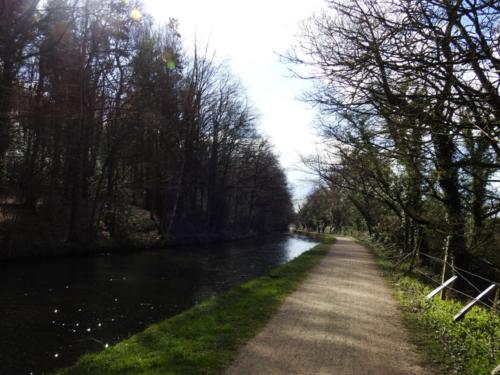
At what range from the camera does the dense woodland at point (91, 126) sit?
56.1ft

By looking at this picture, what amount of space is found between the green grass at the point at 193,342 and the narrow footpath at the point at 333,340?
0.95ft

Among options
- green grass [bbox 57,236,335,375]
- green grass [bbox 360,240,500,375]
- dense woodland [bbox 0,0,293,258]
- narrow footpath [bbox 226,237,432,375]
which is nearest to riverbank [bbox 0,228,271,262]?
dense woodland [bbox 0,0,293,258]

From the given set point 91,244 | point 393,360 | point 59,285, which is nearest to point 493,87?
point 393,360

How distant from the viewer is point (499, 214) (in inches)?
491

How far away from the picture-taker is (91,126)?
25.0 metres

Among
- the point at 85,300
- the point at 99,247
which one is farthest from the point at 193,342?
the point at 99,247

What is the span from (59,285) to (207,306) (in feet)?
19.6

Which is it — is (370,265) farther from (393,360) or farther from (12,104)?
(12,104)

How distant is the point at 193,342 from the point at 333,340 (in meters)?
2.31

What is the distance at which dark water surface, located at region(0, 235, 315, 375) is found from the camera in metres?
8.12

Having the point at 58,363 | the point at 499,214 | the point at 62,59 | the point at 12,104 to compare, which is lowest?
the point at 58,363

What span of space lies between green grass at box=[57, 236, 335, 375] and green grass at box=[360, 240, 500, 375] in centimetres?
291

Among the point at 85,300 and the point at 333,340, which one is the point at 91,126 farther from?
the point at 333,340

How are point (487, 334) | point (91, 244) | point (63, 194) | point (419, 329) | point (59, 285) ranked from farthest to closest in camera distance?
point (63, 194) < point (91, 244) < point (59, 285) < point (419, 329) < point (487, 334)
